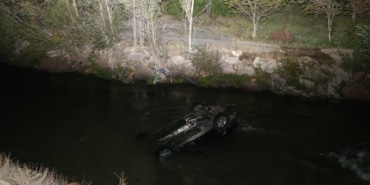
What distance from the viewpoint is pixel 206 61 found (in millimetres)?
26516

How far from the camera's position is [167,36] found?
30.8 meters

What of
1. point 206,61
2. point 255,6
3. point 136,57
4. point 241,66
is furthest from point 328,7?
point 136,57

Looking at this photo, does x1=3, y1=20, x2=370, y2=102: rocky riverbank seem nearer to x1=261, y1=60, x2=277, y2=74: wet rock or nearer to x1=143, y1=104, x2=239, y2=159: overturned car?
x1=261, y1=60, x2=277, y2=74: wet rock

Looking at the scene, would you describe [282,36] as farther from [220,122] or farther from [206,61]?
[220,122]

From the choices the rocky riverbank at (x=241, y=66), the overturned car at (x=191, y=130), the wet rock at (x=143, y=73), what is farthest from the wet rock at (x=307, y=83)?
the wet rock at (x=143, y=73)

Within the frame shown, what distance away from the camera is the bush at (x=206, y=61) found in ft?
86.9

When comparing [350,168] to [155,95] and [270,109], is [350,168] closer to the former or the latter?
[270,109]

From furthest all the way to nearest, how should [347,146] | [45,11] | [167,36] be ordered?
[167,36] → [45,11] → [347,146]

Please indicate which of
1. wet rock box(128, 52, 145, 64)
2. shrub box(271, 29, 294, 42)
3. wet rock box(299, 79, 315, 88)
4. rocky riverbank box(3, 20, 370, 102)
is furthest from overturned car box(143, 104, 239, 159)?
shrub box(271, 29, 294, 42)

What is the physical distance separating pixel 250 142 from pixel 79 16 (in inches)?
682

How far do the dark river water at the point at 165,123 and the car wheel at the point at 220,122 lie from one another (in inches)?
52.3

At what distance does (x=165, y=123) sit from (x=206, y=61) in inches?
280

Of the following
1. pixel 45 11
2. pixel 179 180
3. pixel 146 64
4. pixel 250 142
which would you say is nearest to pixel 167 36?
pixel 146 64

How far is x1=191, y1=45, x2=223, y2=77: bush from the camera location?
2650 centimetres
